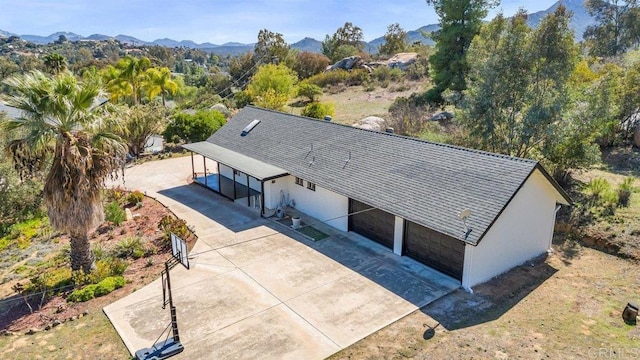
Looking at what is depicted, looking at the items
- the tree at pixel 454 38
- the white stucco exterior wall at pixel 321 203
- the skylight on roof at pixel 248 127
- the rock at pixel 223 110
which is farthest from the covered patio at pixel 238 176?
the tree at pixel 454 38

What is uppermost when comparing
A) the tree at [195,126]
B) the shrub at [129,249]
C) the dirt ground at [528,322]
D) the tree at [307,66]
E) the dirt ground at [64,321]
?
the tree at [307,66]

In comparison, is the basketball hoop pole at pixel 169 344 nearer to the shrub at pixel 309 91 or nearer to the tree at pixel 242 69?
the shrub at pixel 309 91

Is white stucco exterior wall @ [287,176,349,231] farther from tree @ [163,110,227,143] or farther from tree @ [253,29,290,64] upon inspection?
tree @ [253,29,290,64]

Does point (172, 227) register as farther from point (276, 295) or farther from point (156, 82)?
point (156, 82)

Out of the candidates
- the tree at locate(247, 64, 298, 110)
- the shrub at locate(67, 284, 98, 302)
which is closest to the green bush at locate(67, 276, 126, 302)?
the shrub at locate(67, 284, 98, 302)

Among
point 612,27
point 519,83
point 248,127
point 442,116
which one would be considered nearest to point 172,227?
point 248,127
